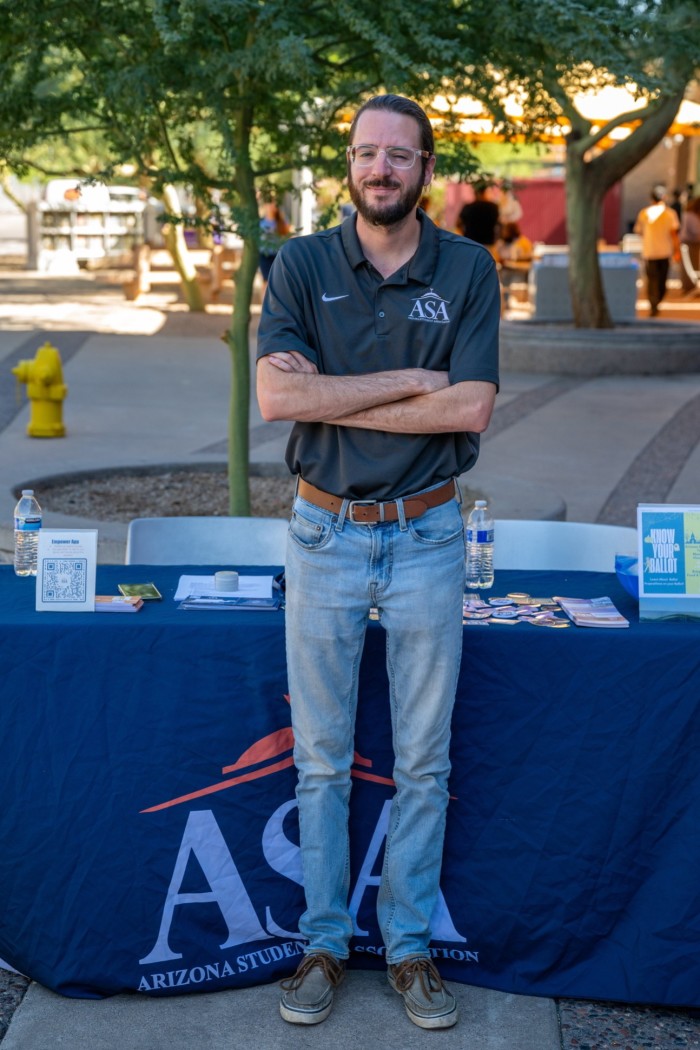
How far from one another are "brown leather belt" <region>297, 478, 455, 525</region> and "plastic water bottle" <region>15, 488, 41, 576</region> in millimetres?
984

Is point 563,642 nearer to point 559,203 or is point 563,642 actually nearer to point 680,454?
point 680,454

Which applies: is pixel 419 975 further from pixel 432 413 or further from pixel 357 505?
pixel 432 413

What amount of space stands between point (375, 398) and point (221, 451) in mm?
6330

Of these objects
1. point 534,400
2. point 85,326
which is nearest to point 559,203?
point 85,326

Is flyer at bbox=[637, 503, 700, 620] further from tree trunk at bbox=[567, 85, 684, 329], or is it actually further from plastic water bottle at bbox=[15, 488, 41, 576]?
tree trunk at bbox=[567, 85, 684, 329]

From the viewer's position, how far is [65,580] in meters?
3.45

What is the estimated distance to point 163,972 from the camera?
3457 millimetres

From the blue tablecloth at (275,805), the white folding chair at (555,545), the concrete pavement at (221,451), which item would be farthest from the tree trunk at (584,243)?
the blue tablecloth at (275,805)

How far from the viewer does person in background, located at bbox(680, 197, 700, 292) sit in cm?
2245

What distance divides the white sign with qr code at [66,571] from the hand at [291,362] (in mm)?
672

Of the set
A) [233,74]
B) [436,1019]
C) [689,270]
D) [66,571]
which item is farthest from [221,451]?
[689,270]

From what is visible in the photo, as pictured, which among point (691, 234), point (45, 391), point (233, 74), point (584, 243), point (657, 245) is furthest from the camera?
point (691, 234)

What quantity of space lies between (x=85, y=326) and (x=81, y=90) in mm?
11014

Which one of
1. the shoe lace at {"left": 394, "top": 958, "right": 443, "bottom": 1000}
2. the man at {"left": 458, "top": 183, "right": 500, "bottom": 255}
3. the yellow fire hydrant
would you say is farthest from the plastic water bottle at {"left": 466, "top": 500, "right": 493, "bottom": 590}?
the man at {"left": 458, "top": 183, "right": 500, "bottom": 255}
